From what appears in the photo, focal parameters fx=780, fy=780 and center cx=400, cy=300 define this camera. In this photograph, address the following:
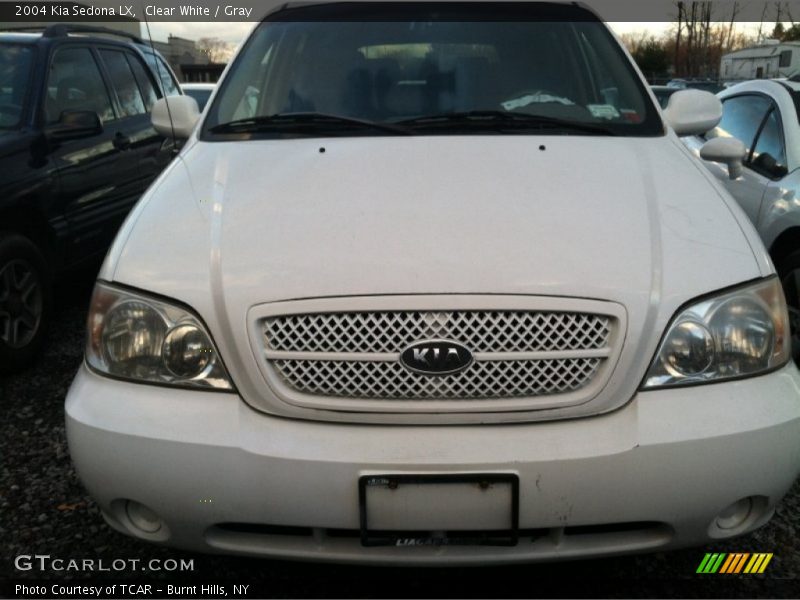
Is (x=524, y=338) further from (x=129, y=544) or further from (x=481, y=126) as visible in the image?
(x=129, y=544)

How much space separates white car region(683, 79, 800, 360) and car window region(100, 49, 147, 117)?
12.1 feet

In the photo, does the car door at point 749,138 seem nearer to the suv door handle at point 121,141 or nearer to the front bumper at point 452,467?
the front bumper at point 452,467

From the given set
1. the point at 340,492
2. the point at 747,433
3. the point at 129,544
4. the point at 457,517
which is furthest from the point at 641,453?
the point at 129,544

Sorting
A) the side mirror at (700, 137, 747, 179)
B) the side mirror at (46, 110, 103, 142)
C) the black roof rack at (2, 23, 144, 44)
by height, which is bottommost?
the side mirror at (700, 137, 747, 179)

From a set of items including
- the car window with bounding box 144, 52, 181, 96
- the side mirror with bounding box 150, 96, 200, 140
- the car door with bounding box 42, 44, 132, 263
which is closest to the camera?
the side mirror with bounding box 150, 96, 200, 140

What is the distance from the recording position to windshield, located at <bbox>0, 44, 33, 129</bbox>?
163 inches

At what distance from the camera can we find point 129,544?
2.46 meters

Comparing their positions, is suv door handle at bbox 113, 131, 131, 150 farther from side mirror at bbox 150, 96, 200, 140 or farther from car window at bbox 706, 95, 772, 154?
car window at bbox 706, 95, 772, 154

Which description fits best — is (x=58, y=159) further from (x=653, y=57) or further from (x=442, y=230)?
(x=653, y=57)

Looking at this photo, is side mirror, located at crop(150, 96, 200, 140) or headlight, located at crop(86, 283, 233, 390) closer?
headlight, located at crop(86, 283, 233, 390)

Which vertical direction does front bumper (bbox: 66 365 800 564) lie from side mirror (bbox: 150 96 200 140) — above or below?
below

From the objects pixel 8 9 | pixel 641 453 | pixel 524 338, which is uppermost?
pixel 8 9

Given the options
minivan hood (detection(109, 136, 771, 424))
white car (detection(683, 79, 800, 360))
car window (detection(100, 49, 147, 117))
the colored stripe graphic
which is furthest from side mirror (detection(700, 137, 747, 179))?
car window (detection(100, 49, 147, 117))

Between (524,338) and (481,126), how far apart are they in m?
1.05
